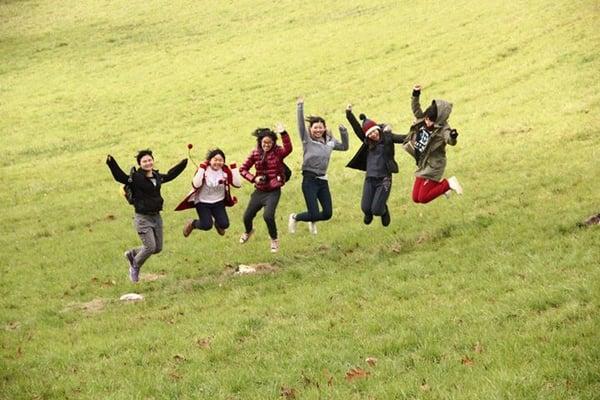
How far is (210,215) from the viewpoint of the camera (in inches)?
643

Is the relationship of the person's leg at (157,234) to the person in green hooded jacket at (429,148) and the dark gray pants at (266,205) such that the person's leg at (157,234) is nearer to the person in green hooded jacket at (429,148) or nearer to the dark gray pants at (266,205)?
the dark gray pants at (266,205)

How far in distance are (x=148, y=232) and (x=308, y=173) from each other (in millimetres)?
3581

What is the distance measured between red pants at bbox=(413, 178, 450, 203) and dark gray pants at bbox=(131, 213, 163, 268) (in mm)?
5266

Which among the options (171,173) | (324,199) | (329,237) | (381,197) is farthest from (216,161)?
(329,237)

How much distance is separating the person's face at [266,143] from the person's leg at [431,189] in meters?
3.21

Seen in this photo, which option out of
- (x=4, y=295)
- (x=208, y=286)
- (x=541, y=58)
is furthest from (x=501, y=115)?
(x=4, y=295)

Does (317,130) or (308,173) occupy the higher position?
(317,130)

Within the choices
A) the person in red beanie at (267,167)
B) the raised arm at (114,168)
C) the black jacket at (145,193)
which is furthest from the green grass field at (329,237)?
the raised arm at (114,168)

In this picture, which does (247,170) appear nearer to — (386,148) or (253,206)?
(253,206)

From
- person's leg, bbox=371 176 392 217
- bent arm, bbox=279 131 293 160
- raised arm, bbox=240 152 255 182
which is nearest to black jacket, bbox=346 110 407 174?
person's leg, bbox=371 176 392 217

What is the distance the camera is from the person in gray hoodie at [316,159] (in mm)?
16016

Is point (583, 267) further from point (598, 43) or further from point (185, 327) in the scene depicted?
point (598, 43)

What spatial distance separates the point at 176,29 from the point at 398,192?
38.9m

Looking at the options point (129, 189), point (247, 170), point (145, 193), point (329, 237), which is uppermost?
point (129, 189)
